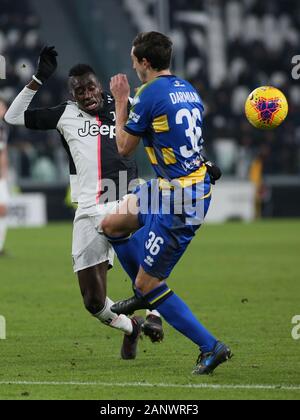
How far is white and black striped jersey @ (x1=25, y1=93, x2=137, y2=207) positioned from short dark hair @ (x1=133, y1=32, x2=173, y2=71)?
54.3 inches

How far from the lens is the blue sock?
742 cm

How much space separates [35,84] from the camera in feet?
27.8

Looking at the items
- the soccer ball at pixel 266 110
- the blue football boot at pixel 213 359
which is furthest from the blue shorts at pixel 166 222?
the soccer ball at pixel 266 110

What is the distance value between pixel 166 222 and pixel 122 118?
2.61ft

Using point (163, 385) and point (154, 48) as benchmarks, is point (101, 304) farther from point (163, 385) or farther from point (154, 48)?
point (154, 48)

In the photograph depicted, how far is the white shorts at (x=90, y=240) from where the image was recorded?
27.7ft

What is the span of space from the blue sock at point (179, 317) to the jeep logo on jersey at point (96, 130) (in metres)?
1.76

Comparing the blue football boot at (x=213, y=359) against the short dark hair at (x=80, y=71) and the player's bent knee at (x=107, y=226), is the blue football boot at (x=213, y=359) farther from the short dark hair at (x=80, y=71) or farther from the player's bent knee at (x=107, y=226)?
the short dark hair at (x=80, y=71)

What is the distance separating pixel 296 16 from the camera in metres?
34.0

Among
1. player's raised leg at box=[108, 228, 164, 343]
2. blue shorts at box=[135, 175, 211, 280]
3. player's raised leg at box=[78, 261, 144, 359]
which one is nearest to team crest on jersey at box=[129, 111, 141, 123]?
blue shorts at box=[135, 175, 211, 280]

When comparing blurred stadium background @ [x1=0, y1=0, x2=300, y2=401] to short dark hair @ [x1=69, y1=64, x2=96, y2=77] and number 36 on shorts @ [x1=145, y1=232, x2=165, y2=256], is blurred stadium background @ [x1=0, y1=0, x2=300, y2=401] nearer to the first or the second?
number 36 on shorts @ [x1=145, y1=232, x2=165, y2=256]

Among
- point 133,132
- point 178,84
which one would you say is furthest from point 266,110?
point 133,132

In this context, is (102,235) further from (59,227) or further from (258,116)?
(59,227)

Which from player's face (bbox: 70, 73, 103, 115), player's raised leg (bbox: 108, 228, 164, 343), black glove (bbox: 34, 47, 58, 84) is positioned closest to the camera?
player's raised leg (bbox: 108, 228, 164, 343)
